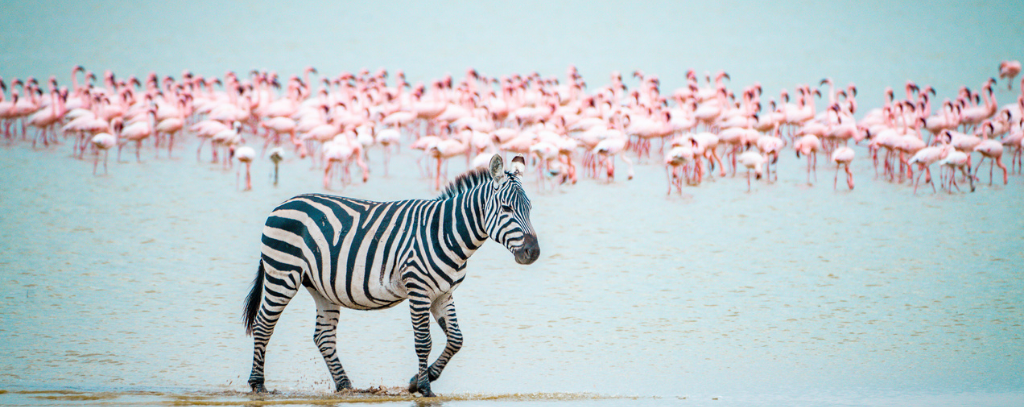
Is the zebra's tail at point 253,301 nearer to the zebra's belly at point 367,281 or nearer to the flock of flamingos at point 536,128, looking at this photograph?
the zebra's belly at point 367,281

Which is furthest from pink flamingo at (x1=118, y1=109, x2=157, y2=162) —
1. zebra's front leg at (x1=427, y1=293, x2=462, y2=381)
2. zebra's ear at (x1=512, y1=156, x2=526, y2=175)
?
zebra's ear at (x1=512, y1=156, x2=526, y2=175)

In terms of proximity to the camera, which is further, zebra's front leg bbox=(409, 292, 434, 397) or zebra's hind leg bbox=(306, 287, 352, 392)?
zebra's hind leg bbox=(306, 287, 352, 392)

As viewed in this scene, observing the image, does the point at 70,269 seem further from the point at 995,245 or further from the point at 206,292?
the point at 995,245

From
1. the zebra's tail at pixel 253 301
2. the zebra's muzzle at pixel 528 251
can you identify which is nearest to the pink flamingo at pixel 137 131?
the zebra's tail at pixel 253 301

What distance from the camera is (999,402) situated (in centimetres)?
581

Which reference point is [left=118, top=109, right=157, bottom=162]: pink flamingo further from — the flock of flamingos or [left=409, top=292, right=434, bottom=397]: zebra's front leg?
[left=409, top=292, right=434, bottom=397]: zebra's front leg

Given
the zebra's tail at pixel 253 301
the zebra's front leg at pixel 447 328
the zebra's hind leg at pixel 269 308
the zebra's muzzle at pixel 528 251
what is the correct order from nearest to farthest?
1. the zebra's muzzle at pixel 528 251
2. the zebra's front leg at pixel 447 328
3. the zebra's hind leg at pixel 269 308
4. the zebra's tail at pixel 253 301

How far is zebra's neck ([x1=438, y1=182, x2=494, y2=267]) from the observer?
5539 mm

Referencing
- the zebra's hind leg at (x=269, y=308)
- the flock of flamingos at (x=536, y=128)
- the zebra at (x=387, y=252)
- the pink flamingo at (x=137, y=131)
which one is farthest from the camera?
the pink flamingo at (x=137, y=131)

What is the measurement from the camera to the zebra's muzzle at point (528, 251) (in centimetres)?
514

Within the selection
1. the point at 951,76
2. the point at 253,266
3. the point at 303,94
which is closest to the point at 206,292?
the point at 253,266

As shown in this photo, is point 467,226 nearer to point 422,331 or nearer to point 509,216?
point 509,216

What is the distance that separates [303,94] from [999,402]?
727 inches

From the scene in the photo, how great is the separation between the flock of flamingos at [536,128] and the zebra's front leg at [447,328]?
8571mm
